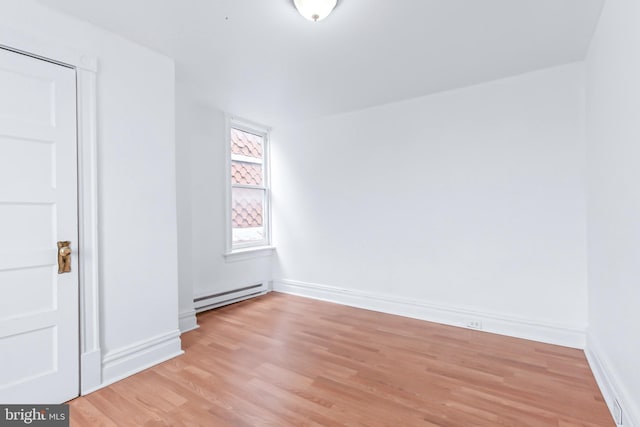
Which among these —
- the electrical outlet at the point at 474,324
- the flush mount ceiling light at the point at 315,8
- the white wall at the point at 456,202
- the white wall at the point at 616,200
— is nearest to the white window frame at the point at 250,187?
the white wall at the point at 456,202

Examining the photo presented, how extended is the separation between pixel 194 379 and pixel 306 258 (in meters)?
2.50

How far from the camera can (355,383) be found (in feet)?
7.39

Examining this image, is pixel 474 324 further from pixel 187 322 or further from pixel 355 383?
pixel 187 322

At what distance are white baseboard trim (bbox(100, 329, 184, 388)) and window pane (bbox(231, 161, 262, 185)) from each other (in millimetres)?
2356

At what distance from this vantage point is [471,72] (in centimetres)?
301

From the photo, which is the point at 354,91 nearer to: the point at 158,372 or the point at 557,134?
the point at 557,134

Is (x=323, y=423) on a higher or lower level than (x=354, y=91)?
lower

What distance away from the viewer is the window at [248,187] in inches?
175

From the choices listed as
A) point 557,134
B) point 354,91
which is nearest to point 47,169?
point 354,91

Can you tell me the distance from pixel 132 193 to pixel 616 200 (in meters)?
3.33

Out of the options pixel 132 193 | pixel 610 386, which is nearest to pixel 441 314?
pixel 610 386

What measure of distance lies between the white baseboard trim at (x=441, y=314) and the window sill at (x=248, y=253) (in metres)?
0.53

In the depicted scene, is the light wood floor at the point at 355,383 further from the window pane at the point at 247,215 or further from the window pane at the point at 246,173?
the window pane at the point at 246,173

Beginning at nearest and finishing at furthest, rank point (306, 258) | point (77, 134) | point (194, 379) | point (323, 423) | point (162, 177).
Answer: point (323, 423), point (77, 134), point (194, 379), point (162, 177), point (306, 258)
